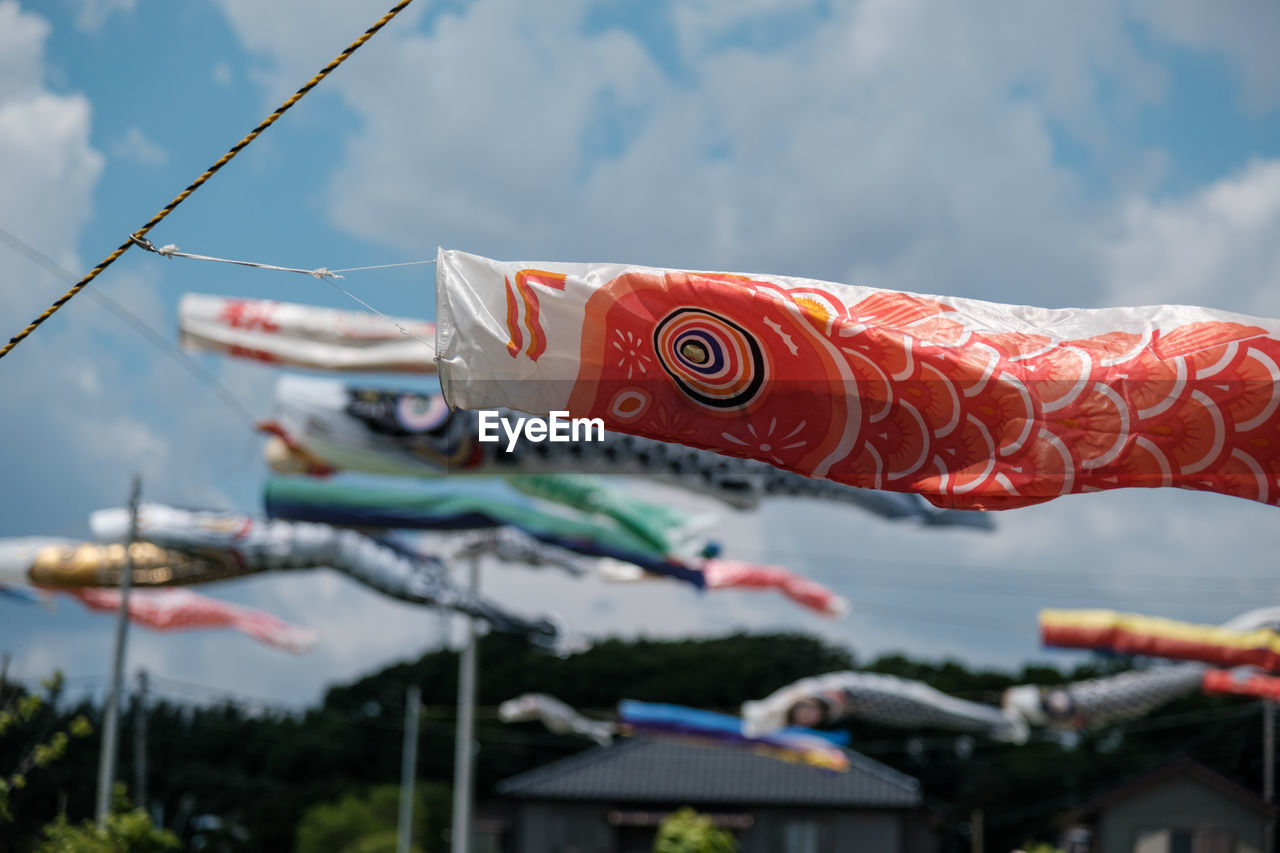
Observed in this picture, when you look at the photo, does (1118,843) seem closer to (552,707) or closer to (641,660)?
(552,707)

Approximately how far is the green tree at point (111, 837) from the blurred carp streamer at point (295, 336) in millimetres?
5562

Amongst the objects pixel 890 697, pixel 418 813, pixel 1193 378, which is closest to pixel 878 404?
pixel 1193 378

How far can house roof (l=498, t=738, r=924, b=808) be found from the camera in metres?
40.1

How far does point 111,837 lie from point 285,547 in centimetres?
441

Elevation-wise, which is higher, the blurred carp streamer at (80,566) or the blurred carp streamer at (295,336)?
the blurred carp streamer at (295,336)

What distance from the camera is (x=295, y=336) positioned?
63.8 feet

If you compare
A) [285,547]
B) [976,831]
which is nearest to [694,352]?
[285,547]

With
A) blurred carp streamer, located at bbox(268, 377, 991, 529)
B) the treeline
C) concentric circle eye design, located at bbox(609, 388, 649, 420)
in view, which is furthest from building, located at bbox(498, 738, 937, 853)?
concentric circle eye design, located at bbox(609, 388, 649, 420)

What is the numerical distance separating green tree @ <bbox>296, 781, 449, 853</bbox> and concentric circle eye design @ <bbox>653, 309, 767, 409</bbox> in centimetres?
3413

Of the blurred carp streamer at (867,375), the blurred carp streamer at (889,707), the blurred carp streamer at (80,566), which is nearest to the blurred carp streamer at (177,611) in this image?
the blurred carp streamer at (80,566)

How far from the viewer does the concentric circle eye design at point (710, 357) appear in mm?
7320

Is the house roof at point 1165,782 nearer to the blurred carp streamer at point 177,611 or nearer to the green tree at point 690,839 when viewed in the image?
the green tree at point 690,839

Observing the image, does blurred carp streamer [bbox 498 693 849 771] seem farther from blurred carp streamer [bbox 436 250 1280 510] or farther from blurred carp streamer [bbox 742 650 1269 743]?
blurred carp streamer [bbox 436 250 1280 510]

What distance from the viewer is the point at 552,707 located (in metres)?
31.5
